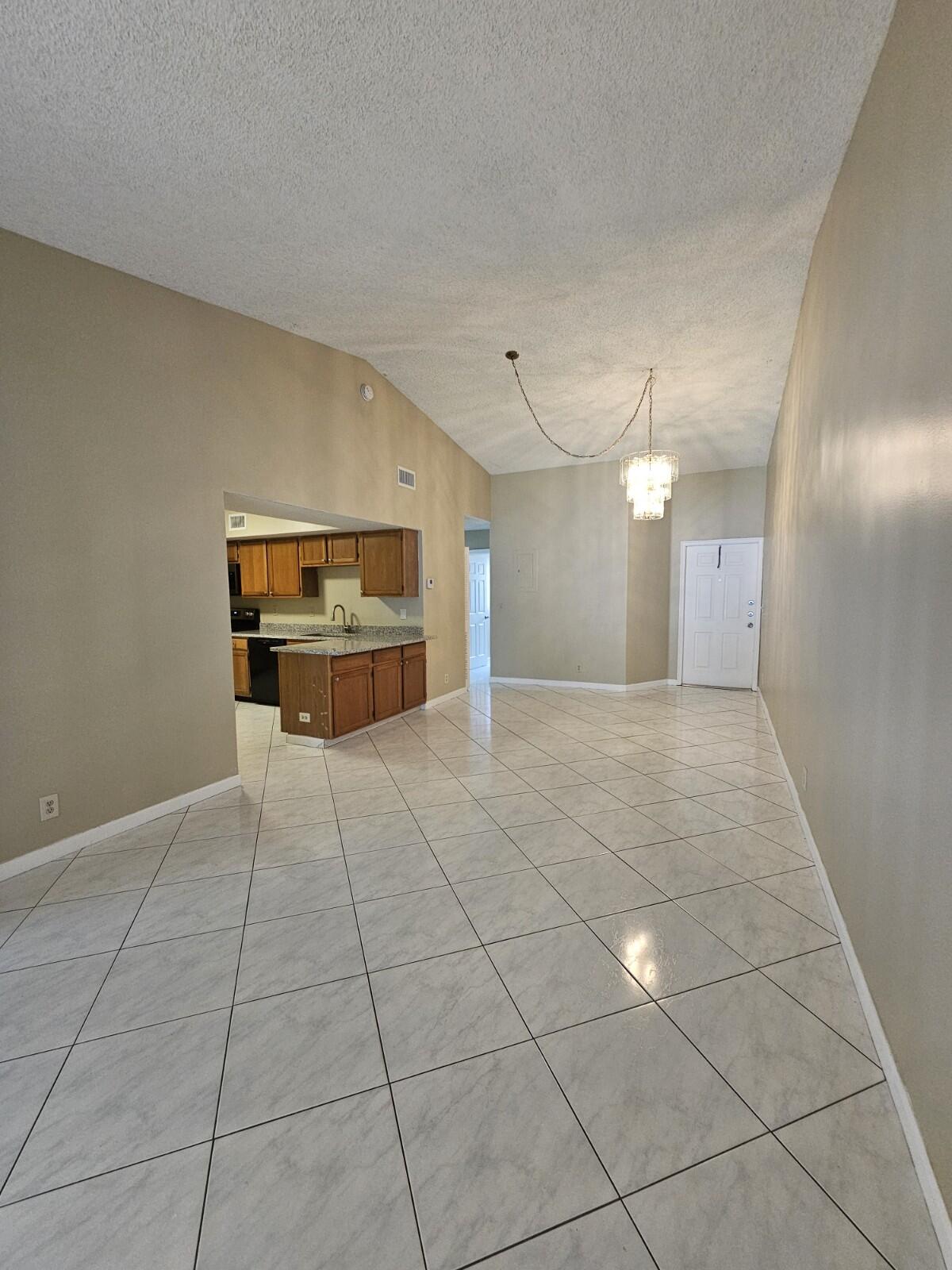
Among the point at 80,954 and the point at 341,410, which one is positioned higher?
the point at 341,410

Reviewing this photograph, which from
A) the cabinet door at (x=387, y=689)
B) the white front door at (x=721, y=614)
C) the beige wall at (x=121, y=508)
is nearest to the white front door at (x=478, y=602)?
the white front door at (x=721, y=614)

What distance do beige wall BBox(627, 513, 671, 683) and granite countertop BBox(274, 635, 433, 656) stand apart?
2.87m

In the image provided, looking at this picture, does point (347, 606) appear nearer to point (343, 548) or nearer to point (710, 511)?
point (343, 548)

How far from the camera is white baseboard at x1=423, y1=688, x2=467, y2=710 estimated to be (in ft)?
21.1

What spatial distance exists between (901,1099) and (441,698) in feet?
18.2

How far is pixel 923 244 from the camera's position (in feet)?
4.60

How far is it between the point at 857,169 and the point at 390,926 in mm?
3534

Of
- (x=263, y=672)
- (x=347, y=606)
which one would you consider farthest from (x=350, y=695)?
(x=263, y=672)

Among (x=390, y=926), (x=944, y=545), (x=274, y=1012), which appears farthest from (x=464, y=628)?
(x=944, y=545)

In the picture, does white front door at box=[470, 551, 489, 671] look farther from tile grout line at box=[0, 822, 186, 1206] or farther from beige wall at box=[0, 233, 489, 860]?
tile grout line at box=[0, 822, 186, 1206]

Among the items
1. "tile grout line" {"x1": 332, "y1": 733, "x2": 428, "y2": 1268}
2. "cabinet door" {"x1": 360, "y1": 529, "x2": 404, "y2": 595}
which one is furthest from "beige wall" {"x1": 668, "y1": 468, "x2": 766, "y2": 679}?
"tile grout line" {"x1": 332, "y1": 733, "x2": 428, "y2": 1268}

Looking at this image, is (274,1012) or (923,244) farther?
(274,1012)

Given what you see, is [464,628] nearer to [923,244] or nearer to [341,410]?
[341,410]

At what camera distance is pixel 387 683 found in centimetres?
566
